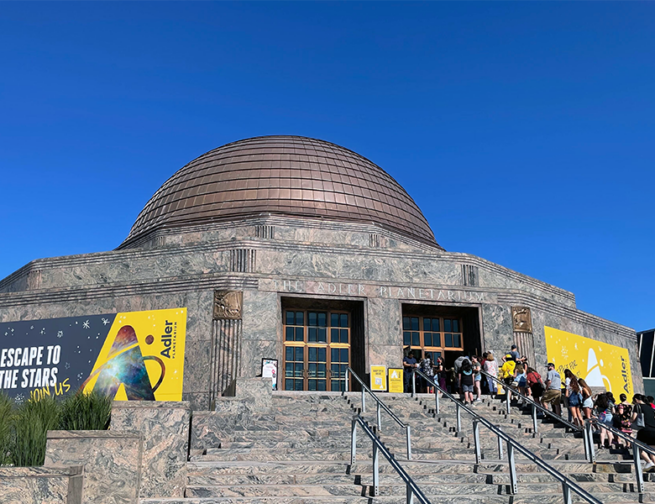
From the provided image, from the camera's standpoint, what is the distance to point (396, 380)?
12.8 meters

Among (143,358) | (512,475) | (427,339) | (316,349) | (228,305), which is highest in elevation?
(228,305)

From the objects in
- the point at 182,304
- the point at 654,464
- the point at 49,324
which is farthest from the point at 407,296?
the point at 49,324

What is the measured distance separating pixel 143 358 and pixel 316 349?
11.6ft

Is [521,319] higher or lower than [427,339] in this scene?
higher

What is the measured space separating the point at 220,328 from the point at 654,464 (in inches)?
313

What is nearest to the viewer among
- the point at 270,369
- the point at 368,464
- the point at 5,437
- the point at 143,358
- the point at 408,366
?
the point at 5,437

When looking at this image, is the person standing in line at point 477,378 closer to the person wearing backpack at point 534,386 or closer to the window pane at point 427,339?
the person wearing backpack at point 534,386

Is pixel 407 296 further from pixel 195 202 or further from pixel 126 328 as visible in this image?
pixel 195 202

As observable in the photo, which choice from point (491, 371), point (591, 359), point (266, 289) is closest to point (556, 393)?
point (491, 371)

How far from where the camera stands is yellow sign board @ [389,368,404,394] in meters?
12.7

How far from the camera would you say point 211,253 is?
14.2 m

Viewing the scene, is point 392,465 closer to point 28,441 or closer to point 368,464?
point 368,464

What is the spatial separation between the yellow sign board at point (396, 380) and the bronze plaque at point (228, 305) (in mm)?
3292

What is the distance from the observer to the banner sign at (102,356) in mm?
12406
